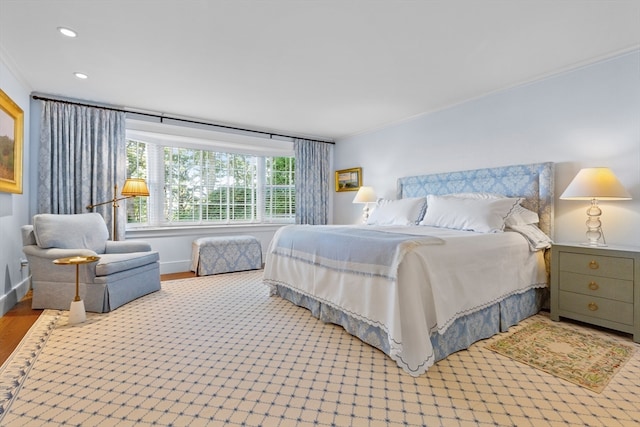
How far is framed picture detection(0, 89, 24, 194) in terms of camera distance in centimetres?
278

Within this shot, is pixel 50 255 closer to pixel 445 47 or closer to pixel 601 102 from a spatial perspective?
pixel 445 47

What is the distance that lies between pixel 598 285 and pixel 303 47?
3069 millimetres

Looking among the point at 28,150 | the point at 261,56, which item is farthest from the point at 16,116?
the point at 261,56

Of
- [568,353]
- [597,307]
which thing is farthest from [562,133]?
[568,353]

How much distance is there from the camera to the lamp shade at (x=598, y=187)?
A: 245 centimetres

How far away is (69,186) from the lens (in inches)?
149

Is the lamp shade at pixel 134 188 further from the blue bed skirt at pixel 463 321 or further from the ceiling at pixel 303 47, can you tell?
the blue bed skirt at pixel 463 321

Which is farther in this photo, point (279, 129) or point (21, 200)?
point (279, 129)

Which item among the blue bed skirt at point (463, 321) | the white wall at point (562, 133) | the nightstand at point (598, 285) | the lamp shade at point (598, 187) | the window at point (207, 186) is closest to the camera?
the blue bed skirt at point (463, 321)

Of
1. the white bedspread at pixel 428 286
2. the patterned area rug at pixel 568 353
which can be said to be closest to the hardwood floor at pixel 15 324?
the white bedspread at pixel 428 286

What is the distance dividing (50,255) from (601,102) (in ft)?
16.8

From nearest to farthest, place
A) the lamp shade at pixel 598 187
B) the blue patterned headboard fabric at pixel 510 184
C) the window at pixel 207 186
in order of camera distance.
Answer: the lamp shade at pixel 598 187 → the blue patterned headboard fabric at pixel 510 184 → the window at pixel 207 186

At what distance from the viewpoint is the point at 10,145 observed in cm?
298

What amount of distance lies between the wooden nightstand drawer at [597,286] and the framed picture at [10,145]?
4.97 m
